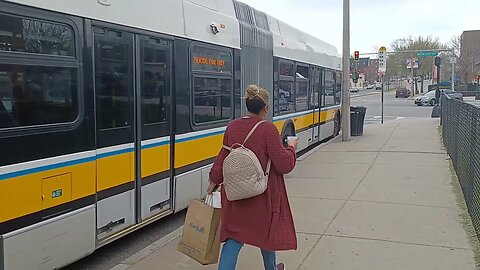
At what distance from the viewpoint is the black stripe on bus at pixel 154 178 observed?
19.1ft

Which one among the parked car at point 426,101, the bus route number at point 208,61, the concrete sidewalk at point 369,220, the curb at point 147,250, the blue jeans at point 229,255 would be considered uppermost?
the bus route number at point 208,61

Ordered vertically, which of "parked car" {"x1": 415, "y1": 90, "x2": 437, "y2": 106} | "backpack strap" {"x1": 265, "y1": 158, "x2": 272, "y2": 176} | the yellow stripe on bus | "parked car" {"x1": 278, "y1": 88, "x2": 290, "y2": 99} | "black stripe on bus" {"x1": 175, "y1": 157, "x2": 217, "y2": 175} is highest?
"parked car" {"x1": 278, "y1": 88, "x2": 290, "y2": 99}

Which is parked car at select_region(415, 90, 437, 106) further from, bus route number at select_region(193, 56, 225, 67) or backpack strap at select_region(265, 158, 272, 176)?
backpack strap at select_region(265, 158, 272, 176)

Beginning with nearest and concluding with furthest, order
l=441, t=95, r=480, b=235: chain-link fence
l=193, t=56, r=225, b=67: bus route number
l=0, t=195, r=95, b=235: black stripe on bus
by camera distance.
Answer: l=0, t=195, r=95, b=235: black stripe on bus, l=441, t=95, r=480, b=235: chain-link fence, l=193, t=56, r=225, b=67: bus route number

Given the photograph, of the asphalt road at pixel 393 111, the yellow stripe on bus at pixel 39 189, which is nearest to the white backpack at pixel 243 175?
the yellow stripe on bus at pixel 39 189

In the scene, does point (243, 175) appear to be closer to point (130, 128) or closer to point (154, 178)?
point (130, 128)

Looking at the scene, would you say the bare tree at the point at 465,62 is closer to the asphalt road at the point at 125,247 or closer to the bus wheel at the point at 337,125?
the bus wheel at the point at 337,125

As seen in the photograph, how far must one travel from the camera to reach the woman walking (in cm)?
390

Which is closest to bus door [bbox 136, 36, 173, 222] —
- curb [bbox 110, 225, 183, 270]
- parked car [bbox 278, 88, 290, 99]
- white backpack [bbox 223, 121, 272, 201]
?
curb [bbox 110, 225, 183, 270]

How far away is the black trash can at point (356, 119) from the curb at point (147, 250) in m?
11.6

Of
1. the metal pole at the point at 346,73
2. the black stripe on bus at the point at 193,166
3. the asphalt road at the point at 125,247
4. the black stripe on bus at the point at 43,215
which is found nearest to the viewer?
the black stripe on bus at the point at 43,215

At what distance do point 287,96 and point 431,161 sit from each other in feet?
11.2

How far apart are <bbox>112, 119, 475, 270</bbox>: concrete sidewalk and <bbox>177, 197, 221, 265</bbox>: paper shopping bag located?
3.35ft

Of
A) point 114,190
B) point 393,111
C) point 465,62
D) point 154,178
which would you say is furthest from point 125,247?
point 465,62
